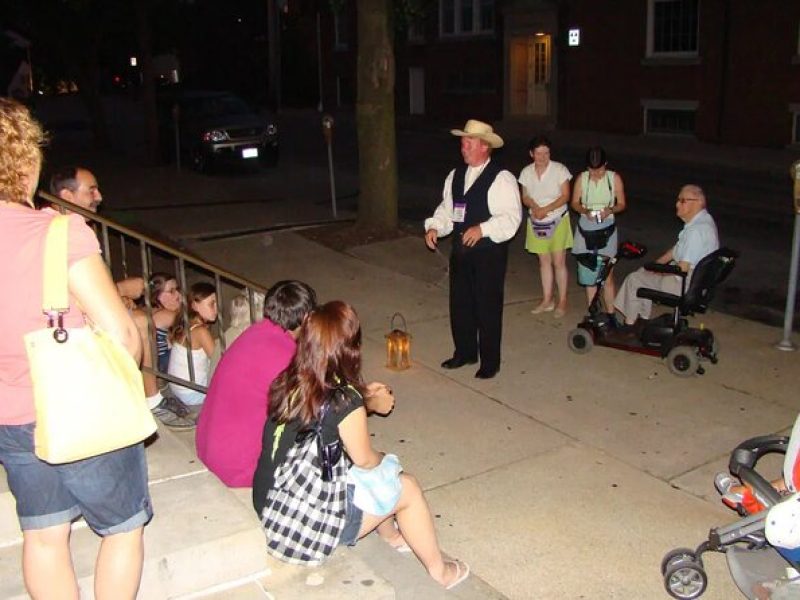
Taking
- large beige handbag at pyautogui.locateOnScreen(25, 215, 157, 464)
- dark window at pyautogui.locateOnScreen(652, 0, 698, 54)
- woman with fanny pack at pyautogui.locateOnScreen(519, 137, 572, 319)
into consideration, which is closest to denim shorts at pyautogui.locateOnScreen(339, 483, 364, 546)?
large beige handbag at pyautogui.locateOnScreen(25, 215, 157, 464)

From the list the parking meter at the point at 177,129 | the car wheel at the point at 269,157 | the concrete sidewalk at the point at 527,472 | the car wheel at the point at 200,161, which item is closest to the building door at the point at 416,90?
the car wheel at the point at 269,157

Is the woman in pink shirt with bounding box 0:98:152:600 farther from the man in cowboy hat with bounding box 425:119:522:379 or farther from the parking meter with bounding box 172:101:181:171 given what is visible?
the parking meter with bounding box 172:101:181:171

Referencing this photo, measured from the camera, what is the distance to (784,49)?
64.3ft

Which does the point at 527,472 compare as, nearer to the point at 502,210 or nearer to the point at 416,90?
the point at 502,210

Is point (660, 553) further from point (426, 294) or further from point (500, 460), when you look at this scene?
Answer: point (426, 294)

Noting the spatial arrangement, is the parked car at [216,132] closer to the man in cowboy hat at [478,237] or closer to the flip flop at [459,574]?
the man in cowboy hat at [478,237]

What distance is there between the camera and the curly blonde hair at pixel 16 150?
8.59 ft

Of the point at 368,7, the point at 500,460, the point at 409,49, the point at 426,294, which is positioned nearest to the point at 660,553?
the point at 500,460

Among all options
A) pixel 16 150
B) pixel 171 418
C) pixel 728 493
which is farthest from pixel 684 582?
pixel 171 418

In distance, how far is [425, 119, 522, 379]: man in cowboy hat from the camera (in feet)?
21.2

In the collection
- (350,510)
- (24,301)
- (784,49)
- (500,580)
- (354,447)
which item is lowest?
(500,580)

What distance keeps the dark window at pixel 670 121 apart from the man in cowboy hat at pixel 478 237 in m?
17.2

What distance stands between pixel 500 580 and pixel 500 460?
4.18 ft

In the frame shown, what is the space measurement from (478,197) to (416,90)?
86.2 feet
